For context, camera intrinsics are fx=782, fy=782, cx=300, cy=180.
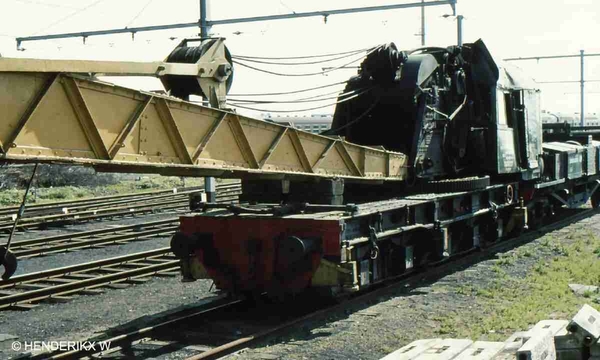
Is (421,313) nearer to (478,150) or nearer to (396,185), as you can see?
(396,185)

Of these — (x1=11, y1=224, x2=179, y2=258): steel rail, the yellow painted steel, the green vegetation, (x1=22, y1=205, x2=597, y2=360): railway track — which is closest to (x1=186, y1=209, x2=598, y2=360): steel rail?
(x1=22, y1=205, x2=597, y2=360): railway track

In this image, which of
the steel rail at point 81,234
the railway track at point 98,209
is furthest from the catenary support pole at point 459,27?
the steel rail at point 81,234

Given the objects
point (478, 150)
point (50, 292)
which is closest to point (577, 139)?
point (478, 150)

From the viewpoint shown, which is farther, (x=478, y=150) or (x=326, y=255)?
(x=478, y=150)

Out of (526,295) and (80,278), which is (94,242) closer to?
(80,278)

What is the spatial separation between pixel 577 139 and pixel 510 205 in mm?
7044

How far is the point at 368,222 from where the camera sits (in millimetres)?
9922

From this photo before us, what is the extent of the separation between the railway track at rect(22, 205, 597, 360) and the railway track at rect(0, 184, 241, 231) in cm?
1130

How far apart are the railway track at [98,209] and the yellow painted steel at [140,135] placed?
12.1 m

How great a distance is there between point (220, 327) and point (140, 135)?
2.77 meters

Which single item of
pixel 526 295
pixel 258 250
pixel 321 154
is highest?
pixel 321 154

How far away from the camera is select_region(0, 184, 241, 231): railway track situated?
21211mm

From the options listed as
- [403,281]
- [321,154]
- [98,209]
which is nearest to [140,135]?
[321,154]

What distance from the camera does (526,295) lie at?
10547 mm
